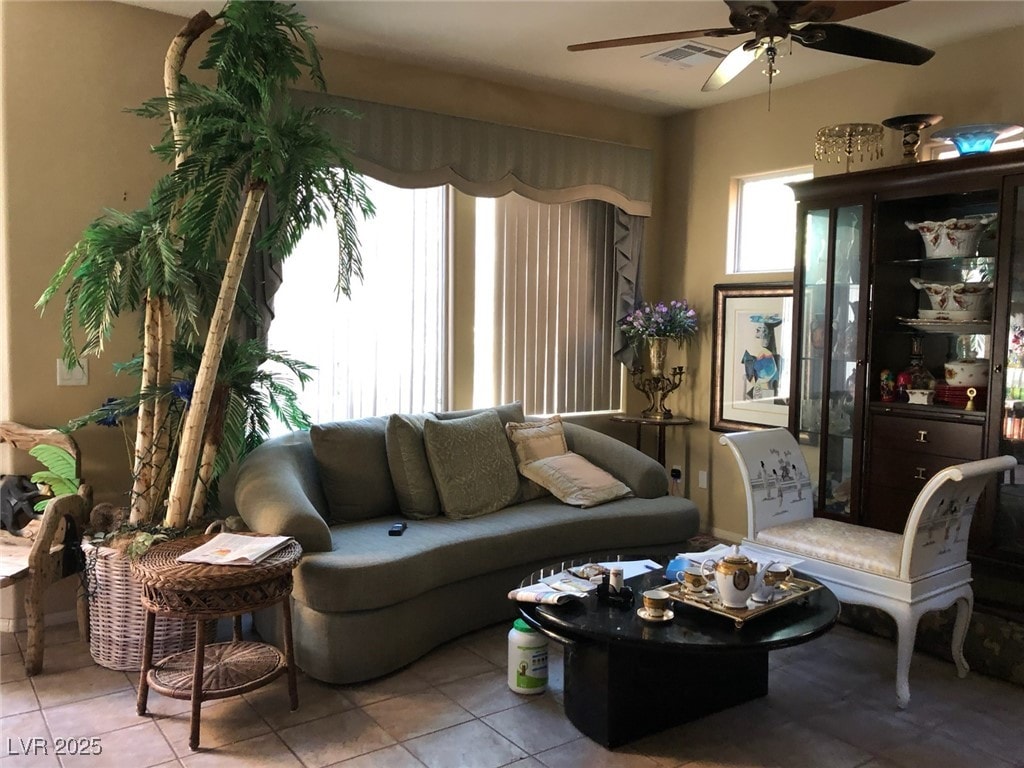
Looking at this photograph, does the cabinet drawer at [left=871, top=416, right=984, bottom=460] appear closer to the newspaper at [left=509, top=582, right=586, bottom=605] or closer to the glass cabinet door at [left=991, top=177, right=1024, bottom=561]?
the glass cabinet door at [left=991, top=177, right=1024, bottom=561]

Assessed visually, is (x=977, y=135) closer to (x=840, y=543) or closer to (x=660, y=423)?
(x=840, y=543)

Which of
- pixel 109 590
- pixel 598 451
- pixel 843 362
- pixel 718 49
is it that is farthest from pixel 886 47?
pixel 109 590

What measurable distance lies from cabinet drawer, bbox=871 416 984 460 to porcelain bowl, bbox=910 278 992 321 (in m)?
0.49

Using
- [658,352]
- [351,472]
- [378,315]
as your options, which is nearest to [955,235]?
[658,352]

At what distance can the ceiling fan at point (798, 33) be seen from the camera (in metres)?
2.29

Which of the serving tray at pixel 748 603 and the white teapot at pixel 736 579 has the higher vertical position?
the white teapot at pixel 736 579

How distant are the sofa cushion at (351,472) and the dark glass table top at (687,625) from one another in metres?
1.16

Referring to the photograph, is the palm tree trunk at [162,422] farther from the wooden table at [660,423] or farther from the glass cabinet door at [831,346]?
the glass cabinet door at [831,346]

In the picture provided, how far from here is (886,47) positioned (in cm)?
269

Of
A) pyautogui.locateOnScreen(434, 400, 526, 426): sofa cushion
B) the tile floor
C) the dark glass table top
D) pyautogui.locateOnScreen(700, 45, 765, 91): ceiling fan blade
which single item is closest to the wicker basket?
the tile floor

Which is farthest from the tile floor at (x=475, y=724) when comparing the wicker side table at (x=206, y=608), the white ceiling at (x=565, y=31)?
the white ceiling at (x=565, y=31)

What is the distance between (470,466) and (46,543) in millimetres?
1733

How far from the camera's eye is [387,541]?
319cm

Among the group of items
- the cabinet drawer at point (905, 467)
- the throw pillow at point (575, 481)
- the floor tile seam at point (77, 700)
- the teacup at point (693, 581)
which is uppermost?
the cabinet drawer at point (905, 467)
